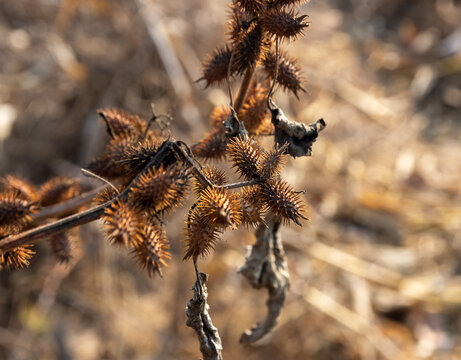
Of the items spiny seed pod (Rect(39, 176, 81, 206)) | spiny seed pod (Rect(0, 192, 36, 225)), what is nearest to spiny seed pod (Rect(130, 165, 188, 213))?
spiny seed pod (Rect(0, 192, 36, 225))

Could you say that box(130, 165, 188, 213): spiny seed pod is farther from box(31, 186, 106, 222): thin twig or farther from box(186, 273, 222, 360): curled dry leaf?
box(31, 186, 106, 222): thin twig

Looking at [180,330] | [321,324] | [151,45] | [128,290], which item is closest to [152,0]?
[151,45]

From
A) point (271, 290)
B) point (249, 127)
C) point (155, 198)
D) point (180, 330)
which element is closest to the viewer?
point (155, 198)

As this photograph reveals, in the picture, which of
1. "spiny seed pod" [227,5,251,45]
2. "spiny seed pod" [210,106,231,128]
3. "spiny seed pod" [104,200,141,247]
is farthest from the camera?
"spiny seed pod" [210,106,231,128]

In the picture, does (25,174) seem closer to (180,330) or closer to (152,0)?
(180,330)

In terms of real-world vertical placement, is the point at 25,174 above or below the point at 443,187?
below

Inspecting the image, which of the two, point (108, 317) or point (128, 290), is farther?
point (128, 290)
